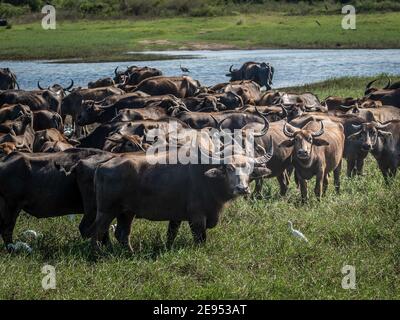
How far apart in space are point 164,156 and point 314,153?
3060mm

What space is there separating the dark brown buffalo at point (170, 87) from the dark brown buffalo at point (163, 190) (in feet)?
35.4

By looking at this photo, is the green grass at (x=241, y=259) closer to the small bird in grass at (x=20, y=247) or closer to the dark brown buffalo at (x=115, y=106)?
the small bird in grass at (x=20, y=247)

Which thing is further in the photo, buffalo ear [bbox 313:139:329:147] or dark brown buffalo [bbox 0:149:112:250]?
buffalo ear [bbox 313:139:329:147]

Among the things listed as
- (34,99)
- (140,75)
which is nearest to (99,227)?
(34,99)

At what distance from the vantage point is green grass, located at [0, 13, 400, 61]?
1604 inches

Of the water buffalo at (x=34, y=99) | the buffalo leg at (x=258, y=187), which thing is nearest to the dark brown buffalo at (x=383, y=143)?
the buffalo leg at (x=258, y=187)

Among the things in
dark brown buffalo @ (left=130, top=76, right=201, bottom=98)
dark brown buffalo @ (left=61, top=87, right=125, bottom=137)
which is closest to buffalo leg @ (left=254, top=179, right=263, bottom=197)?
dark brown buffalo @ (left=61, top=87, right=125, bottom=137)

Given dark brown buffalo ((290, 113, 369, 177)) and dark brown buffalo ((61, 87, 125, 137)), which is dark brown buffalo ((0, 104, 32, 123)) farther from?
dark brown buffalo ((290, 113, 369, 177))

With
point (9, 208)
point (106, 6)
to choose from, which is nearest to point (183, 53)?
point (106, 6)

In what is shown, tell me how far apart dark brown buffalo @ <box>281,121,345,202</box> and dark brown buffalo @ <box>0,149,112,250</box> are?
2.94 meters

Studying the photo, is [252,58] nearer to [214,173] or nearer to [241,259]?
[214,173]

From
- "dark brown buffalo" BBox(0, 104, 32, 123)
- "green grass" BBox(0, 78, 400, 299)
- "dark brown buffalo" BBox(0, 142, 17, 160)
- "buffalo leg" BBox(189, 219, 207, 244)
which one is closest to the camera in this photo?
"green grass" BBox(0, 78, 400, 299)
